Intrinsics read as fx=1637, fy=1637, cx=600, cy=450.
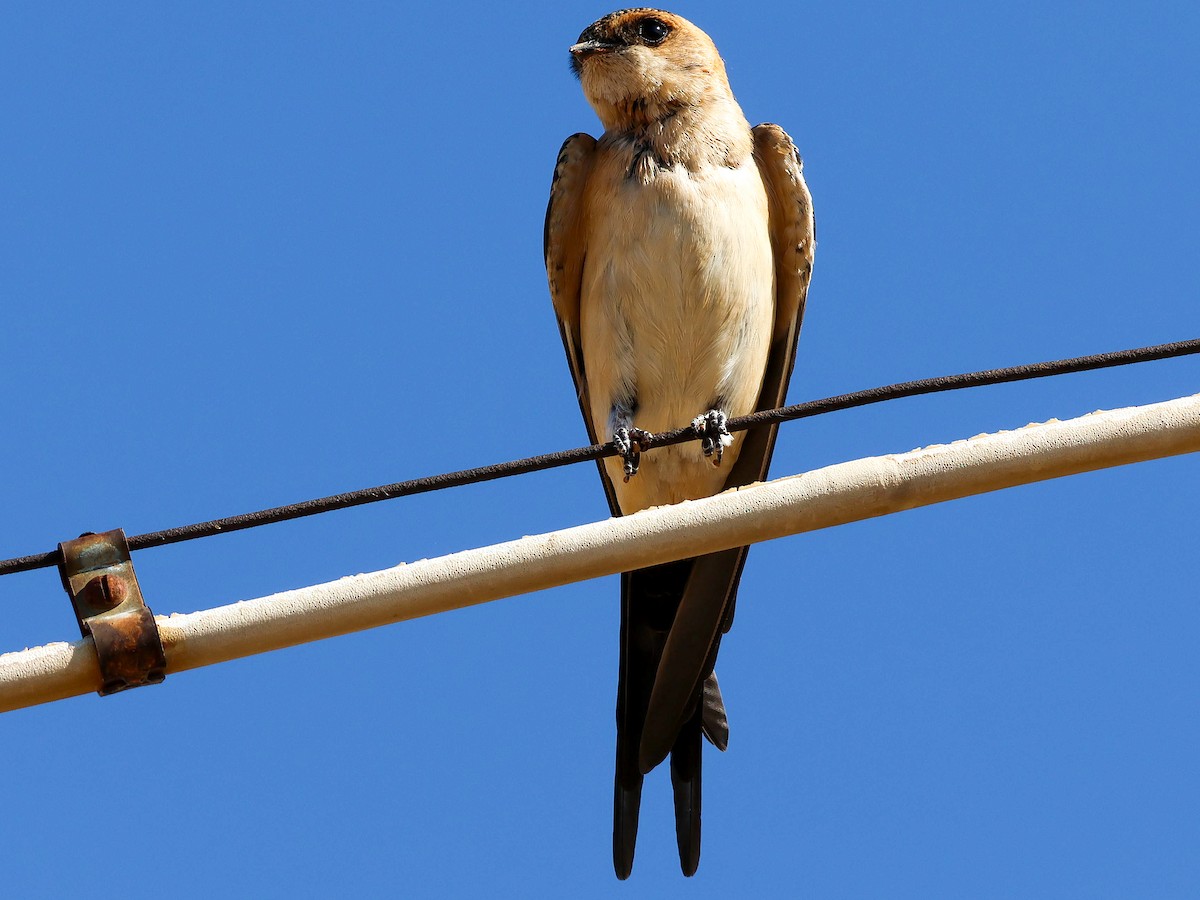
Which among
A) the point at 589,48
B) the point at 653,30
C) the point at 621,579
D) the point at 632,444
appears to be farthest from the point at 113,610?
the point at 653,30

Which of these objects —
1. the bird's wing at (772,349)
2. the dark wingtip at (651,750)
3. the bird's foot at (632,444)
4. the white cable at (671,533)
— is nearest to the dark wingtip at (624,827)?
the dark wingtip at (651,750)

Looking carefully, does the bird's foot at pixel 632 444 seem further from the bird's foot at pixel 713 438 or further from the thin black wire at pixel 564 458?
the thin black wire at pixel 564 458

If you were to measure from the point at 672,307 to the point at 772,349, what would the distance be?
2.91ft

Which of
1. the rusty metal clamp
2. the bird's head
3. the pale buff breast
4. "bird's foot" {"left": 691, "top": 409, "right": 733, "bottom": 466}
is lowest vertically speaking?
the rusty metal clamp

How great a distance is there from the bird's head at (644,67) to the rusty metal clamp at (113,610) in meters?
4.07

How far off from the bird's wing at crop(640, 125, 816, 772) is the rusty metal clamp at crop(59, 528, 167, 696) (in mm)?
2994

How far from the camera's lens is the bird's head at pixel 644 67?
7281 mm

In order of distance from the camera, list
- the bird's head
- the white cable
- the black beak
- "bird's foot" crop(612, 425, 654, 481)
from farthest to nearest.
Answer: the black beak < the bird's head < "bird's foot" crop(612, 425, 654, 481) < the white cable

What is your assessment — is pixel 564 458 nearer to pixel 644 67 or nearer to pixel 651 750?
pixel 651 750

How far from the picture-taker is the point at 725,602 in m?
6.54

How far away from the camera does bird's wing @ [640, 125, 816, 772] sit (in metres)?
6.50

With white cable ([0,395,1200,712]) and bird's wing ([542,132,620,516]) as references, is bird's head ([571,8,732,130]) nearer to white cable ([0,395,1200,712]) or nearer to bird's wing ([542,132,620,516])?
bird's wing ([542,132,620,516])

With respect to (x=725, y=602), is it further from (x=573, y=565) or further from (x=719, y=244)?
(x=573, y=565)

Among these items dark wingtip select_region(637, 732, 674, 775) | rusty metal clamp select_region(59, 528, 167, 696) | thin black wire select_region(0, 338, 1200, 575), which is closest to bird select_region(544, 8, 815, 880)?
dark wingtip select_region(637, 732, 674, 775)
